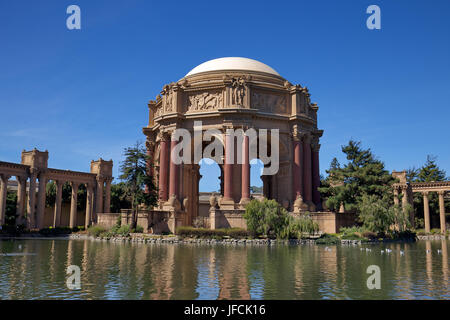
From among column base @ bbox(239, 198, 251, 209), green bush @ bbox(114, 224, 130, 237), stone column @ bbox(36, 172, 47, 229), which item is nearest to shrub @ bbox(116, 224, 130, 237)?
green bush @ bbox(114, 224, 130, 237)

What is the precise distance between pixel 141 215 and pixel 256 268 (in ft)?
80.0

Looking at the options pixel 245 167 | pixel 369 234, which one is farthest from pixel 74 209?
pixel 369 234

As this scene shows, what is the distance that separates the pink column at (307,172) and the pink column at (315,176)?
102 inches

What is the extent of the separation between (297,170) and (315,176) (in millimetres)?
5200

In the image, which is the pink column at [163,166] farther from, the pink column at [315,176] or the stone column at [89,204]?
the pink column at [315,176]

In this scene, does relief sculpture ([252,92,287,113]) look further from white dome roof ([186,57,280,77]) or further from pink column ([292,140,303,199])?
pink column ([292,140,303,199])

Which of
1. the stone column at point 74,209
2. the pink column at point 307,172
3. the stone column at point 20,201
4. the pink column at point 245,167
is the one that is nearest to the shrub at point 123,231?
the pink column at point 245,167

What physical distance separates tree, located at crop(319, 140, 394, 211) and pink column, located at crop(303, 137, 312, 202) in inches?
107

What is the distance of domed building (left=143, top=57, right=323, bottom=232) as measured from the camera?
42.6 m

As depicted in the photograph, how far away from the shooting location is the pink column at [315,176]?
4841 cm

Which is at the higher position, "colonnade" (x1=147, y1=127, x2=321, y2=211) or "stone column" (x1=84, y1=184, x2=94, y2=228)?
"colonnade" (x1=147, y1=127, x2=321, y2=211)

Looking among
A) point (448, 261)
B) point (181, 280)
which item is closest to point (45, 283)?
point (181, 280)
